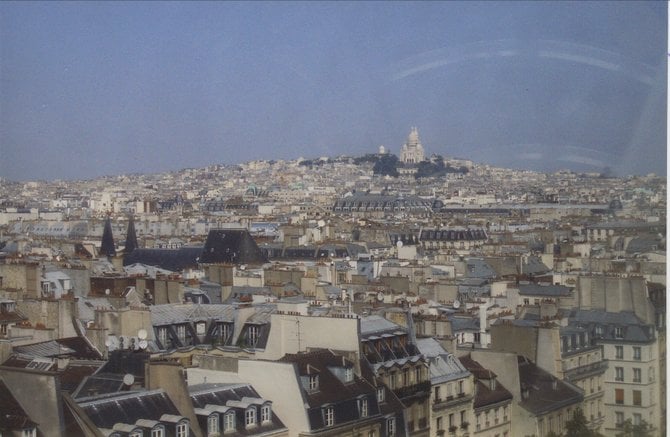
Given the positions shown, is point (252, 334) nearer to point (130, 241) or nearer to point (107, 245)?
point (107, 245)

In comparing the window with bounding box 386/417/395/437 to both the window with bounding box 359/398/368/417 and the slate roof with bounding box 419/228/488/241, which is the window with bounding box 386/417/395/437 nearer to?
the window with bounding box 359/398/368/417

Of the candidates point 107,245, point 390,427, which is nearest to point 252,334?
point 390,427

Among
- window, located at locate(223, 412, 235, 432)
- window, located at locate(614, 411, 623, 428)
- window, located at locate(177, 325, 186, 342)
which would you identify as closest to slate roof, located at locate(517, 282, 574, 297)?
window, located at locate(614, 411, 623, 428)

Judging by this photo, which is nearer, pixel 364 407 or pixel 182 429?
Answer: pixel 182 429

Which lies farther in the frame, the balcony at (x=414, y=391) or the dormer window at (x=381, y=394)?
the balcony at (x=414, y=391)

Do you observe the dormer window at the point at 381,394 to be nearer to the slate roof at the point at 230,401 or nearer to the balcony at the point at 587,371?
the slate roof at the point at 230,401

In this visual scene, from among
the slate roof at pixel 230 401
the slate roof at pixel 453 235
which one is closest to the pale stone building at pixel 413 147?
the slate roof at pixel 453 235
